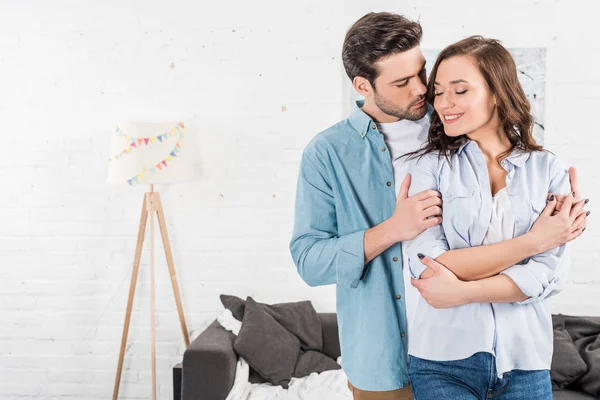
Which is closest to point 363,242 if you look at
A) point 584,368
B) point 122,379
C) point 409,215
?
point 409,215

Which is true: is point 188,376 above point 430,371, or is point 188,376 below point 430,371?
below

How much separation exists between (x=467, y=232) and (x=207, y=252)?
7.71ft

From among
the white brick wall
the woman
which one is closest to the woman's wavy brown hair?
the woman

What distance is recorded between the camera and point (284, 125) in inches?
142

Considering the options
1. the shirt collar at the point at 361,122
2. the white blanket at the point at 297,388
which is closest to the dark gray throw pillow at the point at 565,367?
the white blanket at the point at 297,388

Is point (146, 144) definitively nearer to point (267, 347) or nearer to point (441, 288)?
point (267, 347)

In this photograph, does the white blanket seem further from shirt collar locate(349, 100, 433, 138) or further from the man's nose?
the man's nose

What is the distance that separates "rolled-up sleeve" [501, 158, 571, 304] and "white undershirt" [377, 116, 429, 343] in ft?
0.90

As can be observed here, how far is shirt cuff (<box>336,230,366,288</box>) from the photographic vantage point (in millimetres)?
1609

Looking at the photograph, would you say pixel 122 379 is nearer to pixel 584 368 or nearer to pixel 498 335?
pixel 584 368

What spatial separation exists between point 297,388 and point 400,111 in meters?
1.78

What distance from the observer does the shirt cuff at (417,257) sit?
5.01ft

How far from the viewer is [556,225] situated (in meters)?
1.46

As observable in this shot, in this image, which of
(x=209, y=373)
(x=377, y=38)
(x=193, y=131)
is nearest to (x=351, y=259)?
(x=377, y=38)
